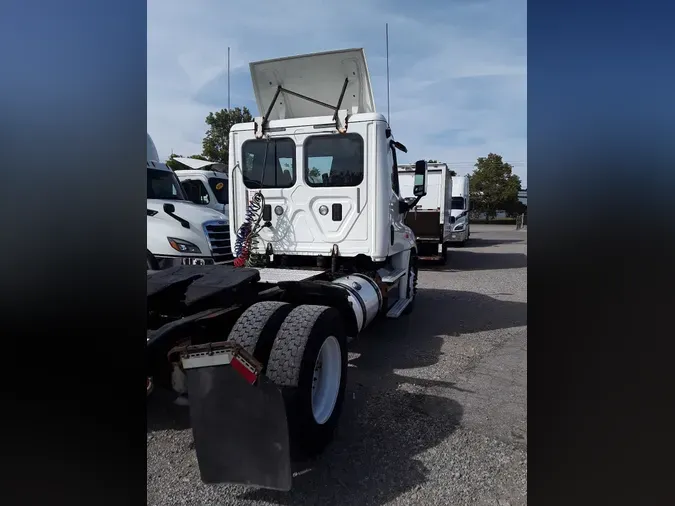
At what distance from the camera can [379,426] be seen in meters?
3.34

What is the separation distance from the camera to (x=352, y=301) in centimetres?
421

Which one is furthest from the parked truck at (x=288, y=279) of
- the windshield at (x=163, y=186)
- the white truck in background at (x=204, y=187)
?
the white truck in background at (x=204, y=187)

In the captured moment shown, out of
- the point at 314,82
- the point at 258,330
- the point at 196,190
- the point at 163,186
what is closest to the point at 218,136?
the point at 196,190

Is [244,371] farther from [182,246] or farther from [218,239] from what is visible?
[218,239]

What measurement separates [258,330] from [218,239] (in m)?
4.69

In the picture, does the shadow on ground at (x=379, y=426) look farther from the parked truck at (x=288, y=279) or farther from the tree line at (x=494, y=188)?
the tree line at (x=494, y=188)

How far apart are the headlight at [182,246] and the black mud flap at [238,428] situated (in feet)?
14.8

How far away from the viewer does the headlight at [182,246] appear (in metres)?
6.46

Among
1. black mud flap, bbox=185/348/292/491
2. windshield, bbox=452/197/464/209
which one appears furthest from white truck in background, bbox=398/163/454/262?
black mud flap, bbox=185/348/292/491
